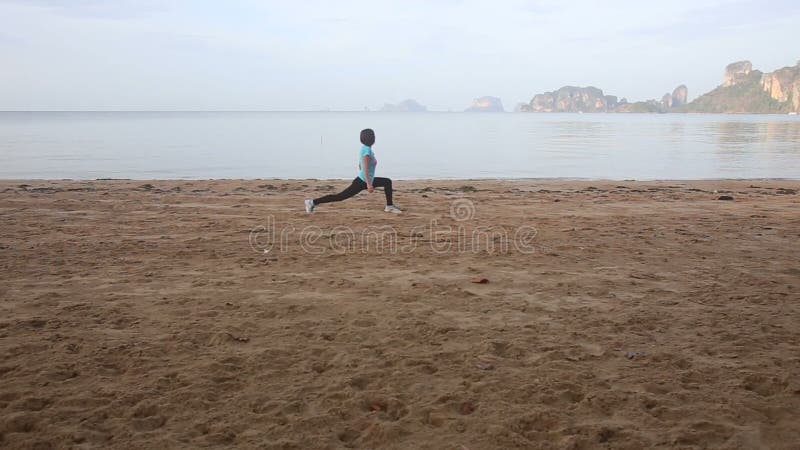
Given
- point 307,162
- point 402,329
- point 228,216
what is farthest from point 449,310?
point 307,162

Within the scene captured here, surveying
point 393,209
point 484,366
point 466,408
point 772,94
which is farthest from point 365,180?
point 772,94

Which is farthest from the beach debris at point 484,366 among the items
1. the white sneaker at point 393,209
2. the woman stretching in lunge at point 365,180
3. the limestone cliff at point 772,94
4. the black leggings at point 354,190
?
the limestone cliff at point 772,94

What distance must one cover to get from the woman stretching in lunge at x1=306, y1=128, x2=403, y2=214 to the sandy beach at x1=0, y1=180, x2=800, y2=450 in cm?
96

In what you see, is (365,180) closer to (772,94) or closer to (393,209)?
(393,209)

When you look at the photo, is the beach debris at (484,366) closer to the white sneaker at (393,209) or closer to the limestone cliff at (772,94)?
the white sneaker at (393,209)

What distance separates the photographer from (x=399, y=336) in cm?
417

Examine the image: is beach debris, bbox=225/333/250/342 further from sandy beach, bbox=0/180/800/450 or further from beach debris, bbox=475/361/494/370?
beach debris, bbox=475/361/494/370

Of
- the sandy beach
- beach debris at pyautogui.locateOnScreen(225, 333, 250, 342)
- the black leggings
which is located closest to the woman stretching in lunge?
the black leggings

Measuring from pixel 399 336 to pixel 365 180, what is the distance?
530cm

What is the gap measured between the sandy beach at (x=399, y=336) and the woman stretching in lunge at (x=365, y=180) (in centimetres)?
96

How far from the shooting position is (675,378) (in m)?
3.48

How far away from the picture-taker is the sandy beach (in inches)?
117

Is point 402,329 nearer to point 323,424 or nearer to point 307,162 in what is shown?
point 323,424

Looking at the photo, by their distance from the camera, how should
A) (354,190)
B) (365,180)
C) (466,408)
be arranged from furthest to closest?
(354,190), (365,180), (466,408)
